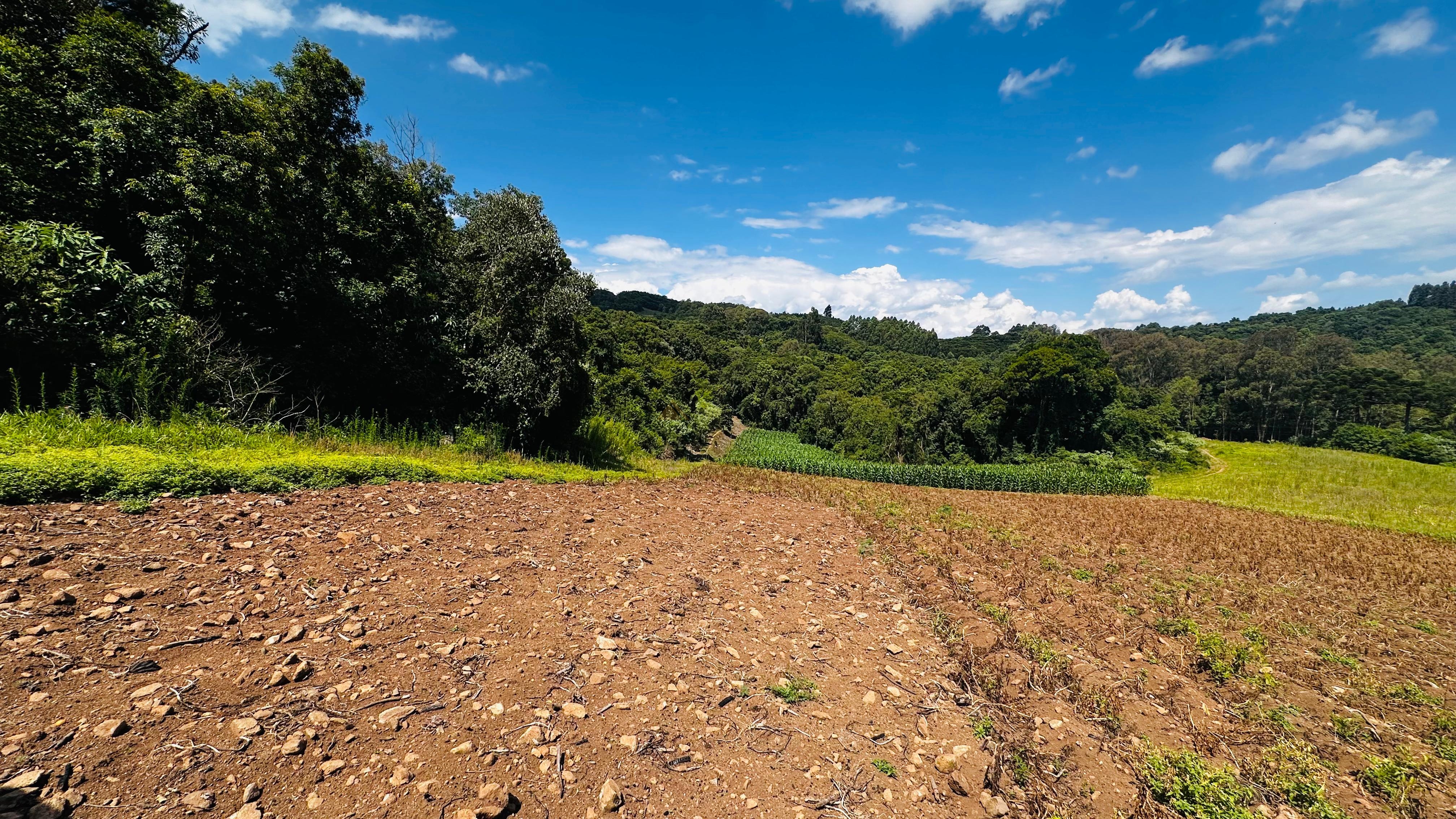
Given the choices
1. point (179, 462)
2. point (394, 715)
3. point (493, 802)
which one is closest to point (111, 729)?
point (394, 715)

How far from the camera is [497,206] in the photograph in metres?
12.5

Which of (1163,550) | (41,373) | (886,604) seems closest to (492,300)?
(41,373)

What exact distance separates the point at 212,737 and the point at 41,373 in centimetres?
838

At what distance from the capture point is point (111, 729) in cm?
249

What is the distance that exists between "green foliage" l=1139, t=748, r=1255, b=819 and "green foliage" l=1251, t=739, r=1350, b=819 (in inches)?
10.7

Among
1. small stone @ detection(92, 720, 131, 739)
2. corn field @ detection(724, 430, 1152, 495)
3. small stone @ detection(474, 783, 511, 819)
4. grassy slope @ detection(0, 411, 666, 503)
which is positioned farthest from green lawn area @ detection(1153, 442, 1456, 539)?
grassy slope @ detection(0, 411, 666, 503)

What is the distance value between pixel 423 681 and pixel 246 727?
880mm

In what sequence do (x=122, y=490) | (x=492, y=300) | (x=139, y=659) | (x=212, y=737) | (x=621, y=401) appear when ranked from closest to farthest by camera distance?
(x=212, y=737) < (x=139, y=659) < (x=122, y=490) < (x=492, y=300) < (x=621, y=401)

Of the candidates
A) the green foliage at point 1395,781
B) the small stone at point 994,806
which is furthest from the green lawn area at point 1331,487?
the small stone at point 994,806

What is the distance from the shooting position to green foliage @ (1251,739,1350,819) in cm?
346

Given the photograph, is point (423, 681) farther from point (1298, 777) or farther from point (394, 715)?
point (1298, 777)

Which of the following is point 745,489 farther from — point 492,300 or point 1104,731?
point 1104,731

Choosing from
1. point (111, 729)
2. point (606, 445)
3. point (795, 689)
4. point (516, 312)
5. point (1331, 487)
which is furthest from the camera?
point (1331, 487)

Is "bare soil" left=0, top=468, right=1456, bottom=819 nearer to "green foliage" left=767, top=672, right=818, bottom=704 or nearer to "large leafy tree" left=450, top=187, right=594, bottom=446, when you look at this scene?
"green foliage" left=767, top=672, right=818, bottom=704
